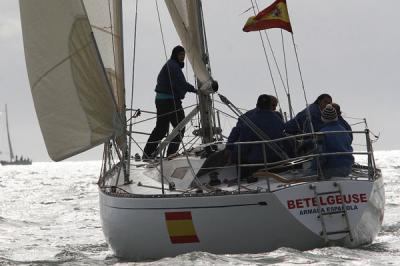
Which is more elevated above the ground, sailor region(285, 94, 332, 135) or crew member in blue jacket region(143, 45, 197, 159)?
crew member in blue jacket region(143, 45, 197, 159)

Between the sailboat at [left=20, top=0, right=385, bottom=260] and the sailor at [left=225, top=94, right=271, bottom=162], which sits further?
the sailor at [left=225, top=94, right=271, bottom=162]

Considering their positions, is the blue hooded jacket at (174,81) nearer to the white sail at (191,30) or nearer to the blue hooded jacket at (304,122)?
the white sail at (191,30)

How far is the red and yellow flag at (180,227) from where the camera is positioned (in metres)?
10.4

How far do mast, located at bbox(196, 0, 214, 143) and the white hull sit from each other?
9.43 ft

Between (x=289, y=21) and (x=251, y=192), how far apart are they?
270cm

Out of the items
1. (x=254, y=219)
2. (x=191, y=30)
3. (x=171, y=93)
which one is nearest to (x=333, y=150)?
(x=254, y=219)

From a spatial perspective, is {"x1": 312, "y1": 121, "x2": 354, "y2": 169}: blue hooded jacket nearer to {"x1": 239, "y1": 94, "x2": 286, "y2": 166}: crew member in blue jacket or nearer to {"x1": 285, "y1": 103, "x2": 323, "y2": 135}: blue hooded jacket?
{"x1": 239, "y1": 94, "x2": 286, "y2": 166}: crew member in blue jacket

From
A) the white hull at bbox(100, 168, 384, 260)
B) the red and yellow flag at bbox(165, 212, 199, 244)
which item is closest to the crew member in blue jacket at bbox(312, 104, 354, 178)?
the white hull at bbox(100, 168, 384, 260)

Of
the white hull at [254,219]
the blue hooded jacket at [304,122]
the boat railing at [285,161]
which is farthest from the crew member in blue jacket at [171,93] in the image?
the white hull at [254,219]

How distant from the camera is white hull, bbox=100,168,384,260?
10.2 m

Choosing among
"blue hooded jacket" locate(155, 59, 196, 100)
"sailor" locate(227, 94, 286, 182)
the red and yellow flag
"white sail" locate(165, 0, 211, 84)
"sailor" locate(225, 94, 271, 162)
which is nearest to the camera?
the red and yellow flag

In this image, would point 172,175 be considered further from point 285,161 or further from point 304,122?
point 285,161

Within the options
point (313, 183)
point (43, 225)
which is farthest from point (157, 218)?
point (43, 225)

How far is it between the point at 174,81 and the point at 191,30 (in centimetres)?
115
